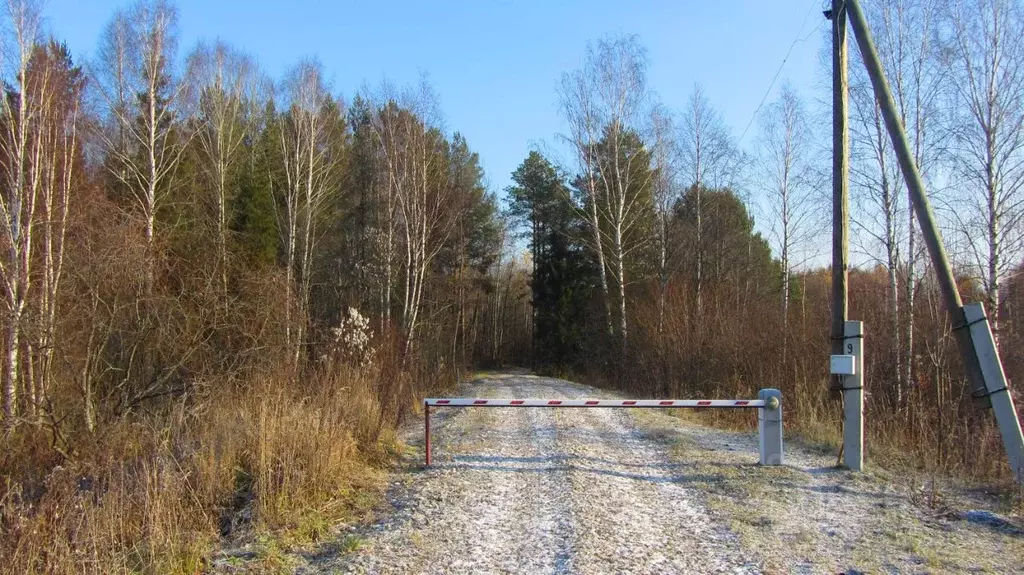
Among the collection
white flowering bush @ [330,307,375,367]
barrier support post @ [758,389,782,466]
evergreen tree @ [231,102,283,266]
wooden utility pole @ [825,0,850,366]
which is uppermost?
evergreen tree @ [231,102,283,266]

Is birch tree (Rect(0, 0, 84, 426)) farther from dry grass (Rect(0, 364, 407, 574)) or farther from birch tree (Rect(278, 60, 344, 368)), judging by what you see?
birch tree (Rect(278, 60, 344, 368))

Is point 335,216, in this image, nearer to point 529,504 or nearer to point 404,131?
point 404,131

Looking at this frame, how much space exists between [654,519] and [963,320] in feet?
14.4

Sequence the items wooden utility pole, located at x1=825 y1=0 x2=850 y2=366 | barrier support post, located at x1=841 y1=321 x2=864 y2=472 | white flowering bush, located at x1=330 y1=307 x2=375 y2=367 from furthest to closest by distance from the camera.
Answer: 1. white flowering bush, located at x1=330 y1=307 x2=375 y2=367
2. wooden utility pole, located at x1=825 y1=0 x2=850 y2=366
3. barrier support post, located at x1=841 y1=321 x2=864 y2=472

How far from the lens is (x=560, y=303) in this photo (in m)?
40.9

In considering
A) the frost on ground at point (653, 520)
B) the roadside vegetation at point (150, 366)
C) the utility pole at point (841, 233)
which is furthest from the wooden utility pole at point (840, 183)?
the roadside vegetation at point (150, 366)

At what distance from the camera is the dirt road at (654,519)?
473cm

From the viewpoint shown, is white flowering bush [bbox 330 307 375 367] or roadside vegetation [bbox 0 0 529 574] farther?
white flowering bush [bbox 330 307 375 367]

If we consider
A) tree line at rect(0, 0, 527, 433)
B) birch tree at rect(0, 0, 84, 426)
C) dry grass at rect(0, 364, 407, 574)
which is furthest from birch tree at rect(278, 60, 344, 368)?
dry grass at rect(0, 364, 407, 574)

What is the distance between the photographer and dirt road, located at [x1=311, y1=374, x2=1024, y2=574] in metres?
4.73

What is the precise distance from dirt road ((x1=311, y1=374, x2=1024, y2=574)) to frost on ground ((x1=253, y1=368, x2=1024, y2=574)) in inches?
0.7

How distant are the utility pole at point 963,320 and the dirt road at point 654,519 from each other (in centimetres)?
135

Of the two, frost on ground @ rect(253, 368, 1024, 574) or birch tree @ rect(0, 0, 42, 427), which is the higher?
birch tree @ rect(0, 0, 42, 427)

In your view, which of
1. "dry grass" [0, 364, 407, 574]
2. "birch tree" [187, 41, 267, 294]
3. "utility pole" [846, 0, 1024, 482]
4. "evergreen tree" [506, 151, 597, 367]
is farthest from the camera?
"evergreen tree" [506, 151, 597, 367]
